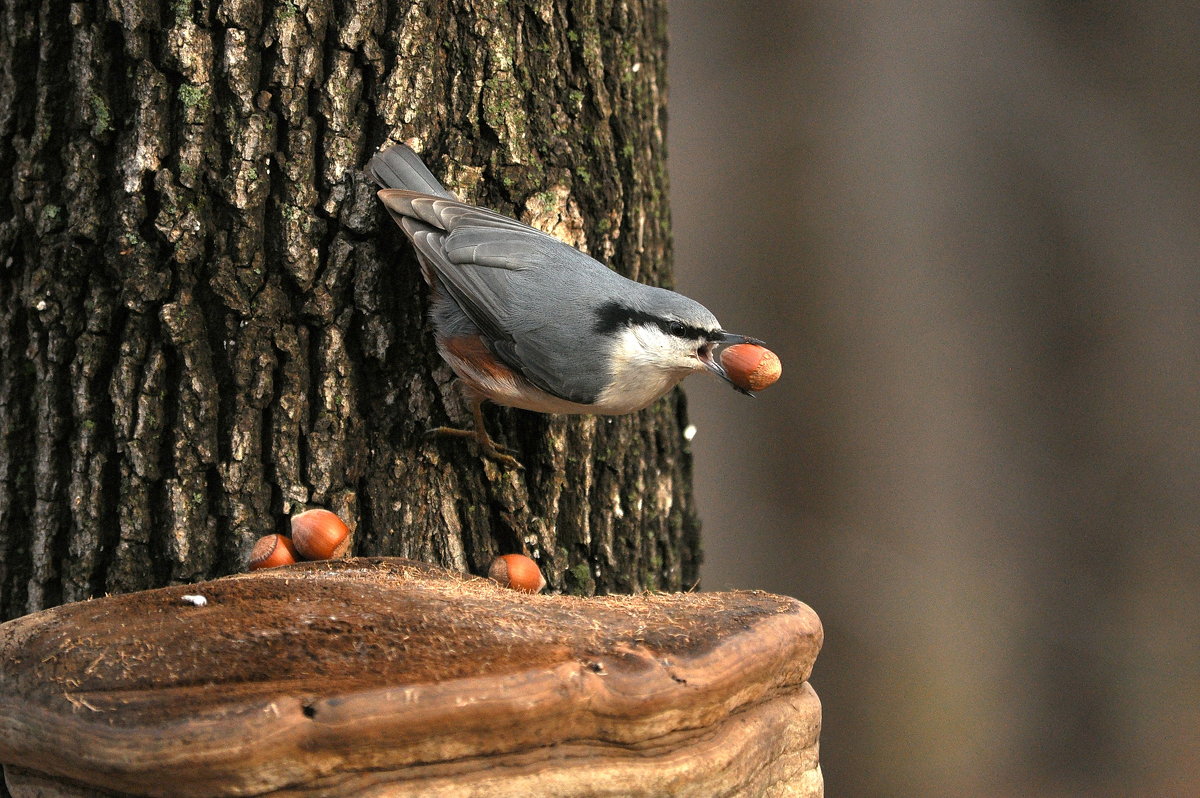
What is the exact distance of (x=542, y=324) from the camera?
8.00ft

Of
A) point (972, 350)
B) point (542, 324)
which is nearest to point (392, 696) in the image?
point (542, 324)

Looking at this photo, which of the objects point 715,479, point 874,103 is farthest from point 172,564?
point 874,103

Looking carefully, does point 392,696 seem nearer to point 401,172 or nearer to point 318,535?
point 318,535

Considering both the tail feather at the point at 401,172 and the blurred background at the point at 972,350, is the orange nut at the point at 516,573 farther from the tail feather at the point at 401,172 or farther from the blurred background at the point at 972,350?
the blurred background at the point at 972,350

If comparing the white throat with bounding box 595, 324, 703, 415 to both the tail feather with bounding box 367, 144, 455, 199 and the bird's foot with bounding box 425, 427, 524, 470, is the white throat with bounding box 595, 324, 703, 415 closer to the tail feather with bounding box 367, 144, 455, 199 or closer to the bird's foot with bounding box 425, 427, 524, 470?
the bird's foot with bounding box 425, 427, 524, 470

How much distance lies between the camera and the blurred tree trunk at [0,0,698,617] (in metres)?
2.03

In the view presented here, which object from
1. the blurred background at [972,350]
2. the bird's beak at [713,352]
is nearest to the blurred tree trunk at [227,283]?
the bird's beak at [713,352]

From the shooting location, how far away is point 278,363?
6.77 ft

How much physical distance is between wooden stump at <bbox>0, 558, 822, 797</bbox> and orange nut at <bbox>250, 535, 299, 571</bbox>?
0.36 metres

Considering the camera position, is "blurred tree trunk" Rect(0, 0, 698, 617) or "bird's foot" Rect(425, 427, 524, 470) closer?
"blurred tree trunk" Rect(0, 0, 698, 617)

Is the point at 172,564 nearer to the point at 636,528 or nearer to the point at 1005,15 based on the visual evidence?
the point at 636,528

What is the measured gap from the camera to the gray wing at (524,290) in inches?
88.8

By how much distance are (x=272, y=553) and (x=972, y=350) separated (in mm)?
4654

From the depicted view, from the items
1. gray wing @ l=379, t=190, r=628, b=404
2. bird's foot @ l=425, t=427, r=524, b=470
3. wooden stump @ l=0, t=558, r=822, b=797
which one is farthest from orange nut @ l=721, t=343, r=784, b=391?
wooden stump @ l=0, t=558, r=822, b=797
